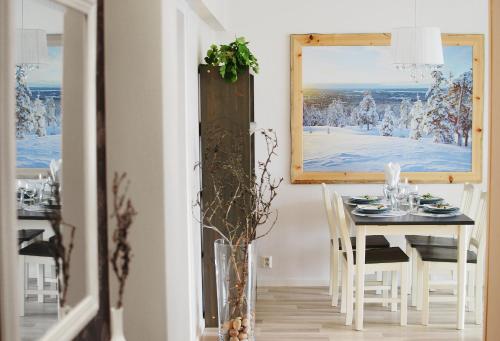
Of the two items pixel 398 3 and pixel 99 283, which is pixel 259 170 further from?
pixel 99 283

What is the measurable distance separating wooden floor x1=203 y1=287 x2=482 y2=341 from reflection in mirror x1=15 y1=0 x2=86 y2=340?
2.93 metres

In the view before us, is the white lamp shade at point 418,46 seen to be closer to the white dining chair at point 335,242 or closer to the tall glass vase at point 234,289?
the white dining chair at point 335,242

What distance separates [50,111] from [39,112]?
0.09 meters

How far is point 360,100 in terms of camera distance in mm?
6363

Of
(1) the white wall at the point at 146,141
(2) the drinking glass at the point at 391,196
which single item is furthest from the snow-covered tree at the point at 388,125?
(1) the white wall at the point at 146,141

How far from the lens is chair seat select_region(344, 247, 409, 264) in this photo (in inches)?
208

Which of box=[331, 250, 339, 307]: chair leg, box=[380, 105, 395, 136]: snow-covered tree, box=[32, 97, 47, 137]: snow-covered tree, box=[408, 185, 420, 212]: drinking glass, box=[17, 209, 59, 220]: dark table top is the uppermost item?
box=[380, 105, 395, 136]: snow-covered tree

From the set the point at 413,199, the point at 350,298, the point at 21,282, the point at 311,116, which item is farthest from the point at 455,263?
the point at 21,282

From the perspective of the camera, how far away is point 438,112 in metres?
6.37

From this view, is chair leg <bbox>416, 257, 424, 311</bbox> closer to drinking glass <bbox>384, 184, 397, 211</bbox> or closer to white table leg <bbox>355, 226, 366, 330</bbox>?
drinking glass <bbox>384, 184, 397, 211</bbox>

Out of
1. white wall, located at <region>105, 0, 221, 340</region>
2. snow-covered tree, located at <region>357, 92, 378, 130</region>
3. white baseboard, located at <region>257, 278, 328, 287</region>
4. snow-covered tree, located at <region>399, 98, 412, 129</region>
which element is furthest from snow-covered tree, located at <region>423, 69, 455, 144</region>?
white wall, located at <region>105, 0, 221, 340</region>

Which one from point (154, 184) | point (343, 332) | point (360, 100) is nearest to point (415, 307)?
point (343, 332)

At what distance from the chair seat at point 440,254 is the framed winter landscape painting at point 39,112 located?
3.71 meters

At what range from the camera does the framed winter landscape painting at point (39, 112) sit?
74.9 inches
